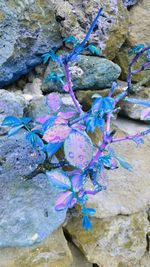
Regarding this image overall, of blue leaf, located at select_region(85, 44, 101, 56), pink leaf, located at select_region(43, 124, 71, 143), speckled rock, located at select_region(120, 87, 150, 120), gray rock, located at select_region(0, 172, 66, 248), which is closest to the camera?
pink leaf, located at select_region(43, 124, 71, 143)

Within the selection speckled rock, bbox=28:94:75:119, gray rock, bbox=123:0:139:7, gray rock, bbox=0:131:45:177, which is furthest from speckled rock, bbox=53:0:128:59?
gray rock, bbox=0:131:45:177

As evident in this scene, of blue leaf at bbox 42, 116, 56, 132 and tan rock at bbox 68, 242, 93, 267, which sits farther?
tan rock at bbox 68, 242, 93, 267

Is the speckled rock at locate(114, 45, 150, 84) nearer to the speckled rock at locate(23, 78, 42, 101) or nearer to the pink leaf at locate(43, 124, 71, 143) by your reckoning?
the speckled rock at locate(23, 78, 42, 101)

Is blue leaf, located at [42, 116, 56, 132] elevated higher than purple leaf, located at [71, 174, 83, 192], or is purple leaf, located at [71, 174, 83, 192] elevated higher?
blue leaf, located at [42, 116, 56, 132]

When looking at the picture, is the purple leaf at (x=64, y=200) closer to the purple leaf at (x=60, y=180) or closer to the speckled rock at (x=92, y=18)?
the purple leaf at (x=60, y=180)

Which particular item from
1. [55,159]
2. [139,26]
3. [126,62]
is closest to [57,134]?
[55,159]

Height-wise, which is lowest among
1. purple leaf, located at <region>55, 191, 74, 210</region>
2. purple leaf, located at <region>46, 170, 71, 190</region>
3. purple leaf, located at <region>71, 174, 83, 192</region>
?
purple leaf, located at <region>55, 191, 74, 210</region>
